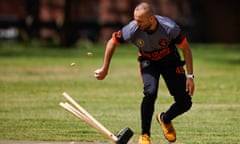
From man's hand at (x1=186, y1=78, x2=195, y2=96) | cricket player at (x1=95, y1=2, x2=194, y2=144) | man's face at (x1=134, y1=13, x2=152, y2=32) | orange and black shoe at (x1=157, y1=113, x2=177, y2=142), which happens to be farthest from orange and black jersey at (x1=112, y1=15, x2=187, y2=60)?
orange and black shoe at (x1=157, y1=113, x2=177, y2=142)

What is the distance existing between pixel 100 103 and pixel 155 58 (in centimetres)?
575

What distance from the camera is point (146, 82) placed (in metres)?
9.28

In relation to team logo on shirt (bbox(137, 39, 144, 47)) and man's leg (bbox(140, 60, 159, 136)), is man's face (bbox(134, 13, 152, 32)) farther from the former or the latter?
man's leg (bbox(140, 60, 159, 136))

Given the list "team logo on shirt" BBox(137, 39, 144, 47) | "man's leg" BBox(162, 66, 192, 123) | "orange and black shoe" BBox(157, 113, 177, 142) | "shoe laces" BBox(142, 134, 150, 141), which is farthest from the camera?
"orange and black shoe" BBox(157, 113, 177, 142)

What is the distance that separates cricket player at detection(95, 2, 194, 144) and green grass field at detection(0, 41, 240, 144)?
79 centimetres

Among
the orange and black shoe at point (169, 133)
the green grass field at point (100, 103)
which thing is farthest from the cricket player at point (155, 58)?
the green grass field at point (100, 103)

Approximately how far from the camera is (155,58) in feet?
30.7

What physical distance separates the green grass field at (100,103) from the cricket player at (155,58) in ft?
2.58

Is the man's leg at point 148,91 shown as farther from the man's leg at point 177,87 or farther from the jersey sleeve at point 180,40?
the jersey sleeve at point 180,40

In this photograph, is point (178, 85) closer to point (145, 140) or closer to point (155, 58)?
point (155, 58)

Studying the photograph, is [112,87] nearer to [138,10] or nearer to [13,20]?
[138,10]

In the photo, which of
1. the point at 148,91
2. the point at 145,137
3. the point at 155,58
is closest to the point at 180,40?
the point at 155,58

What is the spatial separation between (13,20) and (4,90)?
39.8 m

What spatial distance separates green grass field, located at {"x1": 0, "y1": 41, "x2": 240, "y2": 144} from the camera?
10.7 meters
